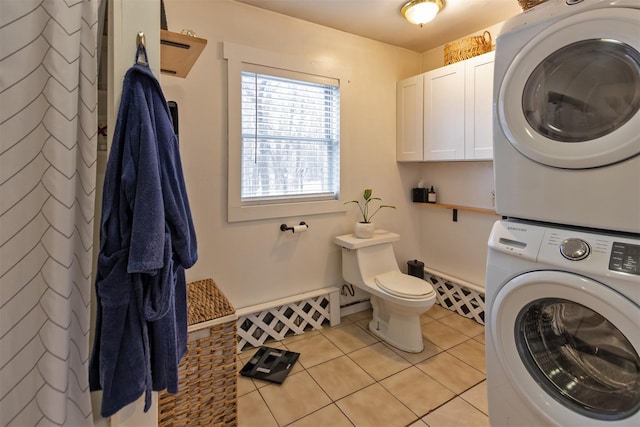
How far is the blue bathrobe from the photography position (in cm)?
86

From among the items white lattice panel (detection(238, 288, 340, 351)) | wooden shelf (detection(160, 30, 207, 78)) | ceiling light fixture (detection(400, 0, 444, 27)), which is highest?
ceiling light fixture (detection(400, 0, 444, 27))

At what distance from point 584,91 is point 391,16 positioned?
64.2 inches

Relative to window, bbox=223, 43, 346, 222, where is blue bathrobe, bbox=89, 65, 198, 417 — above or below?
below

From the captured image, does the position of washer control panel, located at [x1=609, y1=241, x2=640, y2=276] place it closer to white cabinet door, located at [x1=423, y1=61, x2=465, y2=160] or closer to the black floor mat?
white cabinet door, located at [x1=423, y1=61, x2=465, y2=160]

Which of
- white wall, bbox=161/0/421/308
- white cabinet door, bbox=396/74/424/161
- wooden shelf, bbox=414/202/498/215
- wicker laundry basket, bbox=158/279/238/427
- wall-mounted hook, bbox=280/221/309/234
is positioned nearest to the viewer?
wicker laundry basket, bbox=158/279/238/427

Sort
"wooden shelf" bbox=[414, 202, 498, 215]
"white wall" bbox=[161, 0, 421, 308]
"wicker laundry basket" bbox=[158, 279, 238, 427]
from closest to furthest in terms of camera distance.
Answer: "wicker laundry basket" bbox=[158, 279, 238, 427], "white wall" bbox=[161, 0, 421, 308], "wooden shelf" bbox=[414, 202, 498, 215]

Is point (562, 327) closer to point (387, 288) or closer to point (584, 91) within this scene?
point (584, 91)

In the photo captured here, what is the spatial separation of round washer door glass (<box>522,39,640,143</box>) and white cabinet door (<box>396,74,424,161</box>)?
155 centimetres

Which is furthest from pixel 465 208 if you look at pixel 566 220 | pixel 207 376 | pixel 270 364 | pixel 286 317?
pixel 207 376

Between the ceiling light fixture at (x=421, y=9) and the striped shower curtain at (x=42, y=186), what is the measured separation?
1.91 metres

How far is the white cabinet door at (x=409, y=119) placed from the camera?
110 inches

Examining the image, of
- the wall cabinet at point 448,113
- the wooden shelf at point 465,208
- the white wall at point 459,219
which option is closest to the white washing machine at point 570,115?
Answer: the wall cabinet at point 448,113

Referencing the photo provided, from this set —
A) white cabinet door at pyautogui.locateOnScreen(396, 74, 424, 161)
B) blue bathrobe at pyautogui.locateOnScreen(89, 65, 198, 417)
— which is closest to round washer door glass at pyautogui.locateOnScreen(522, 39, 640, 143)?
blue bathrobe at pyautogui.locateOnScreen(89, 65, 198, 417)

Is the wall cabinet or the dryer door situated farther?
the wall cabinet
